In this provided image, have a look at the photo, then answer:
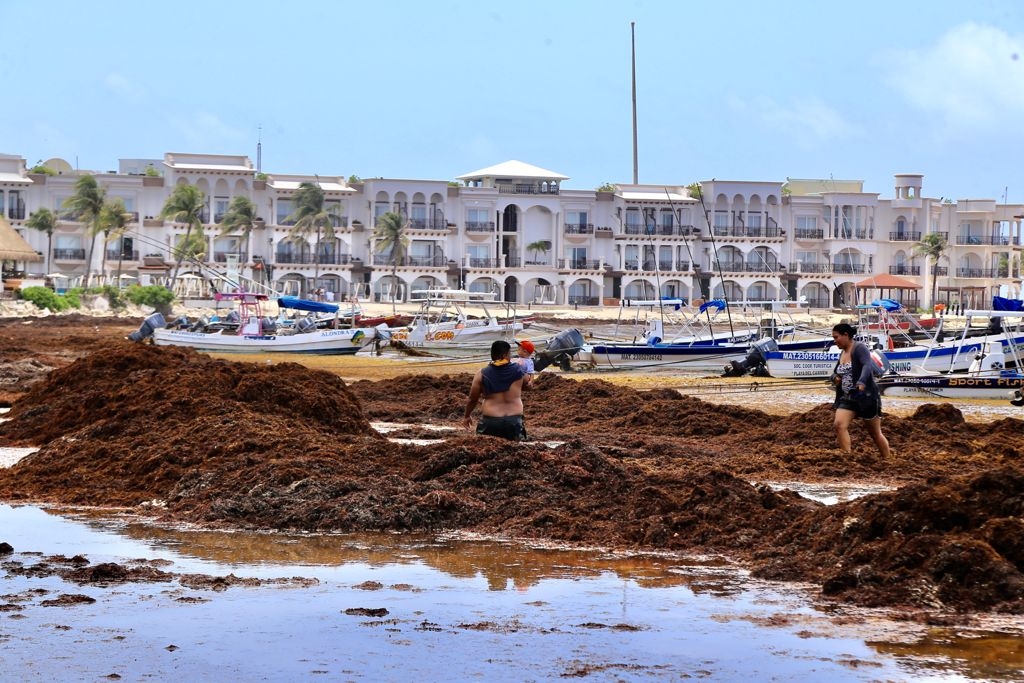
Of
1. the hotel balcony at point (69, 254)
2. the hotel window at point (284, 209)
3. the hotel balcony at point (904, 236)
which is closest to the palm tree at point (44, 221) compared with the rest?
the hotel balcony at point (69, 254)

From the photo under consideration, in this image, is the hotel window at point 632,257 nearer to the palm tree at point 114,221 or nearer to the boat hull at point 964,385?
the palm tree at point 114,221

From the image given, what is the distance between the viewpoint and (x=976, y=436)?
19781 mm

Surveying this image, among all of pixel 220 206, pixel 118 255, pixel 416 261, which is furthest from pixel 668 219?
pixel 118 255

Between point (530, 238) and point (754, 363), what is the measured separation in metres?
62.1

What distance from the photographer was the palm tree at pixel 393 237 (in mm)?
94750

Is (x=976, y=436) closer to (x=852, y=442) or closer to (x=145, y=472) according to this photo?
(x=852, y=442)

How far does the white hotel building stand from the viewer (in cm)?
9569

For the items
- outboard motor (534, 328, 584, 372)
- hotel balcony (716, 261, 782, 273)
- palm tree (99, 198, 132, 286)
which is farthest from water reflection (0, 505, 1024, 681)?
hotel balcony (716, 261, 782, 273)

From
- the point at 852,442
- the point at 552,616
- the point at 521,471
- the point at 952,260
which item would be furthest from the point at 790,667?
the point at 952,260

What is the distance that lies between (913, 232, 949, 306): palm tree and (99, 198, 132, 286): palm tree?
51052 millimetres

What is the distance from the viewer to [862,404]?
1602cm

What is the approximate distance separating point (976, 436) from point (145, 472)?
35.0 feet

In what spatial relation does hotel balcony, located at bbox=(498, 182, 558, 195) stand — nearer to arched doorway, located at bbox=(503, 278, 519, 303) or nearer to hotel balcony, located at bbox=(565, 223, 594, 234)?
hotel balcony, located at bbox=(565, 223, 594, 234)

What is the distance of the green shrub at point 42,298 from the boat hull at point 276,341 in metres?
21.9
